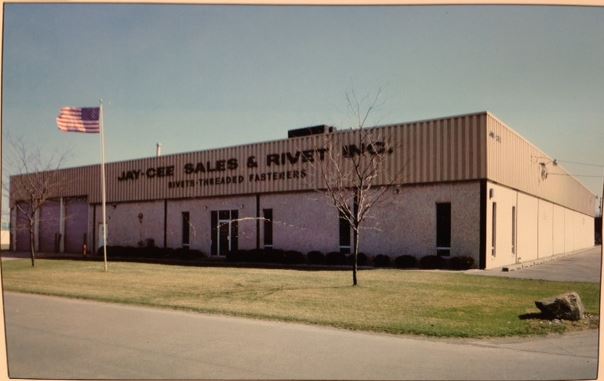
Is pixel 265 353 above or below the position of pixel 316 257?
above

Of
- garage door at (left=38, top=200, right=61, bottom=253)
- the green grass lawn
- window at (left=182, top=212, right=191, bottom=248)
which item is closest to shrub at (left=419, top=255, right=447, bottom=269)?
the green grass lawn

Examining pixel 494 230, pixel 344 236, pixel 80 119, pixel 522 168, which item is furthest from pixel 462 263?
pixel 80 119

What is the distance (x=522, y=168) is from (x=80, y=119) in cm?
1856

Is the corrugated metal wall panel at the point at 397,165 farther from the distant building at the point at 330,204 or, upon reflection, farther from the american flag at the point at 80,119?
the american flag at the point at 80,119

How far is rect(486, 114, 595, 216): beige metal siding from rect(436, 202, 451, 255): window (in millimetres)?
2112

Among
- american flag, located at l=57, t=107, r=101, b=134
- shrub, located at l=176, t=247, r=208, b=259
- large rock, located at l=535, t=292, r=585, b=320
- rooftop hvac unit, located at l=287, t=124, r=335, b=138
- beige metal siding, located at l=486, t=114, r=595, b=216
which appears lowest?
shrub, located at l=176, t=247, r=208, b=259

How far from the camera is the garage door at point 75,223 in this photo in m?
34.5

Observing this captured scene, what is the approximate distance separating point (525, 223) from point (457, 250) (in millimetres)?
6095

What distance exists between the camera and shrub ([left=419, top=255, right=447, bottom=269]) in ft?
63.1

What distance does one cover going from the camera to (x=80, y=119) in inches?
703

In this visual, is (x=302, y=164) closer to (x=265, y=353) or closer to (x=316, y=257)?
(x=316, y=257)

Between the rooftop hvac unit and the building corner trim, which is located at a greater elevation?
the rooftop hvac unit

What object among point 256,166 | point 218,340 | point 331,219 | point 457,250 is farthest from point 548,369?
point 256,166

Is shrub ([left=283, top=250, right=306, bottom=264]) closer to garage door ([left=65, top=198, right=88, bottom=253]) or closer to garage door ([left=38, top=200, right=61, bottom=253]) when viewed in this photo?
garage door ([left=65, top=198, right=88, bottom=253])
